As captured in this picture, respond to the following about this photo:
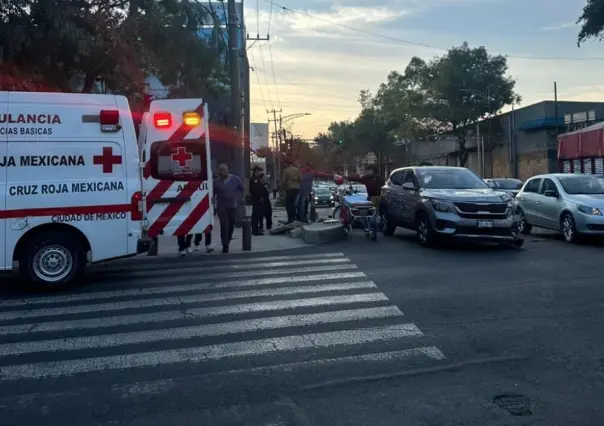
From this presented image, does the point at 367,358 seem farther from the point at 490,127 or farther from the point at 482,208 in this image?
the point at 490,127

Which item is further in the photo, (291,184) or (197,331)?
(291,184)

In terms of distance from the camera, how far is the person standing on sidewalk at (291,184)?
17719mm

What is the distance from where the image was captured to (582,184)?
15383mm

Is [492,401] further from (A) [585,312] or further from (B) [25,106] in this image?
(B) [25,106]

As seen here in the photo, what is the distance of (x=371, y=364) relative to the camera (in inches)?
224

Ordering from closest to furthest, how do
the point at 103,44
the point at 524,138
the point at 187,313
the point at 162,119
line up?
the point at 187,313, the point at 162,119, the point at 103,44, the point at 524,138

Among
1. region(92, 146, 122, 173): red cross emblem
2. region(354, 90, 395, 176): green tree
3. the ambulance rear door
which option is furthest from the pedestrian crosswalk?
region(354, 90, 395, 176): green tree

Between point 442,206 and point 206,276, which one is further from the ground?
point 442,206

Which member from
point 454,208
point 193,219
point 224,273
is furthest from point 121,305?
point 454,208

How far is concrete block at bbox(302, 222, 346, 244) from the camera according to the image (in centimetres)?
1491

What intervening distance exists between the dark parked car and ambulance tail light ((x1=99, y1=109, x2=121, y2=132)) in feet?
22.1

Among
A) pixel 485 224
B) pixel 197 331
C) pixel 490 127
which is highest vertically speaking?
pixel 490 127

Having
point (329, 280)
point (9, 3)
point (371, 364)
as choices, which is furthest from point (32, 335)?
point (9, 3)

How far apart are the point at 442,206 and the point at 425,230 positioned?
2.51ft
